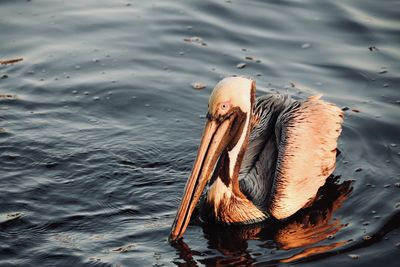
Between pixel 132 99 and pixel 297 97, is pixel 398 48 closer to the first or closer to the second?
pixel 297 97

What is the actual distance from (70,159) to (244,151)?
1816mm

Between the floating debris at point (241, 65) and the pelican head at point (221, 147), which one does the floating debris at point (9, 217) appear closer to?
the pelican head at point (221, 147)

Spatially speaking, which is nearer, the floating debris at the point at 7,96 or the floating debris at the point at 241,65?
the floating debris at the point at 7,96

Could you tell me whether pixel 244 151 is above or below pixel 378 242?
above

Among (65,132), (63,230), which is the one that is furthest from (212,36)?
(63,230)

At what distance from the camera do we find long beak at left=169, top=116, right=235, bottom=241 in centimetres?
691

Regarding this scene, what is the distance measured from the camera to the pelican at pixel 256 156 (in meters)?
7.02

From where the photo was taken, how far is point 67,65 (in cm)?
1020

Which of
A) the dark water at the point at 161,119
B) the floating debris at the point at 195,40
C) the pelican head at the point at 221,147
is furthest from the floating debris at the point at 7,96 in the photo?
the pelican head at the point at 221,147

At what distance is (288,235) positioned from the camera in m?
7.23

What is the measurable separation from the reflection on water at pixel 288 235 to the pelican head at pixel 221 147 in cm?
19

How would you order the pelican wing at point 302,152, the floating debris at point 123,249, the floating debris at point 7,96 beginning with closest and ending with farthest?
the floating debris at point 123,249
the pelican wing at point 302,152
the floating debris at point 7,96

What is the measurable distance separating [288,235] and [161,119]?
96.2 inches

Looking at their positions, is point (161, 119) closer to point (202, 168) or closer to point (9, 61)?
point (202, 168)
